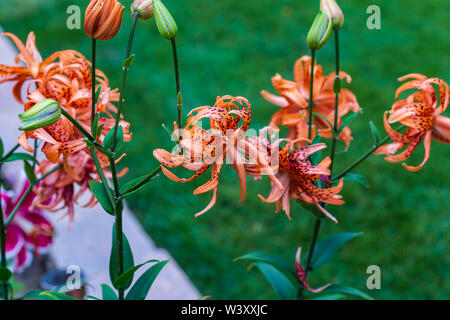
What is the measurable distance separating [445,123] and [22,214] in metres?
0.81

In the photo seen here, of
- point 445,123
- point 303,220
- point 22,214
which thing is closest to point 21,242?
point 22,214

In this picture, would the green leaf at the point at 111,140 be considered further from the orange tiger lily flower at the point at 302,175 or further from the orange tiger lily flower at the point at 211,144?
the orange tiger lily flower at the point at 302,175

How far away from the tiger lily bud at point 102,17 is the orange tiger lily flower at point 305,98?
28cm

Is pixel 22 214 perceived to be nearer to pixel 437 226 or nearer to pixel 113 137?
pixel 113 137

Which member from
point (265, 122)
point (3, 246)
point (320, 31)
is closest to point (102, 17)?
point (320, 31)

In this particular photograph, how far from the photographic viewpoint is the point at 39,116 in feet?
1.71

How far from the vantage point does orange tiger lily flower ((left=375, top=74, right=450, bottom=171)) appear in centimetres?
A: 70

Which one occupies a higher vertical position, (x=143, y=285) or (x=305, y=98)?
(x=305, y=98)

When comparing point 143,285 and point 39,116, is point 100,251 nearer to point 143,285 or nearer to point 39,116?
point 143,285

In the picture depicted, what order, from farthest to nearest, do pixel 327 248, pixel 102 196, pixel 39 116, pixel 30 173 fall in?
1. pixel 327 248
2. pixel 30 173
3. pixel 102 196
4. pixel 39 116

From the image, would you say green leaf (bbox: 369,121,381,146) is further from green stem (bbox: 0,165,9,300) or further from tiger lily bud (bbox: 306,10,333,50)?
green stem (bbox: 0,165,9,300)

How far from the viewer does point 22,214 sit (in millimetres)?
1034

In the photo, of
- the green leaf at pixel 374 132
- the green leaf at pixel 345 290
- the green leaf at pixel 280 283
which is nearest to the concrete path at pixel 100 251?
the green leaf at pixel 280 283

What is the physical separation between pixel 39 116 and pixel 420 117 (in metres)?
0.50
